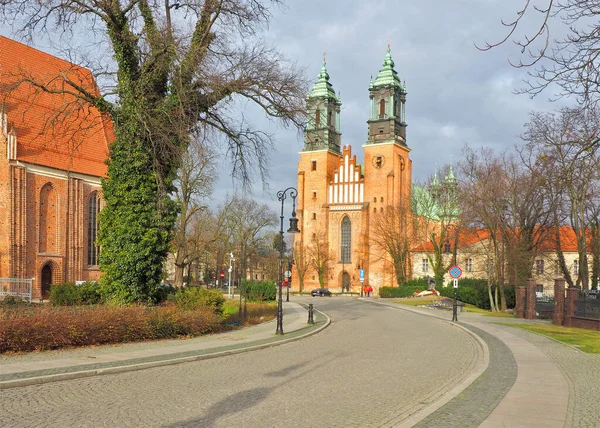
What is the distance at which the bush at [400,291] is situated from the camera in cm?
5682

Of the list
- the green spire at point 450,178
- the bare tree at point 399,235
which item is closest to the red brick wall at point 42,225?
the bare tree at point 399,235

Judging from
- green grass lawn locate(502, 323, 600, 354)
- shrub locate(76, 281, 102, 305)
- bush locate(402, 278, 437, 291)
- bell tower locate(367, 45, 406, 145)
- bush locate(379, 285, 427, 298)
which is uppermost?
bell tower locate(367, 45, 406, 145)

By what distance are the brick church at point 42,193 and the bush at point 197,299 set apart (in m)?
18.2

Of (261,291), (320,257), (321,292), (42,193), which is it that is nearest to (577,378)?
(261,291)

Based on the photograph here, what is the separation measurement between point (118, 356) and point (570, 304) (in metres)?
21.6

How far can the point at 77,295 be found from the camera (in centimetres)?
2020

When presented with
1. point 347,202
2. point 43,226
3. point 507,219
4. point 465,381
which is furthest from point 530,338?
point 347,202

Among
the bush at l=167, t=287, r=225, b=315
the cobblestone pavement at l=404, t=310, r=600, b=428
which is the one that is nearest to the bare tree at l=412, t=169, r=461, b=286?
the cobblestone pavement at l=404, t=310, r=600, b=428

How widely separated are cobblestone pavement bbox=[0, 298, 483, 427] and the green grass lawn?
4560 millimetres

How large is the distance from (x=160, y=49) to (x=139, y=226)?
5.68 meters

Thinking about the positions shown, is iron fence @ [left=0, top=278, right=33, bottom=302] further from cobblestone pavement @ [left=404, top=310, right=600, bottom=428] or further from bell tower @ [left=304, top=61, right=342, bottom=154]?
bell tower @ [left=304, top=61, right=342, bottom=154]

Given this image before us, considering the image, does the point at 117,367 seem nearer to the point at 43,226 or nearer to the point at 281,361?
the point at 281,361

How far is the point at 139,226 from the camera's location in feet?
62.1

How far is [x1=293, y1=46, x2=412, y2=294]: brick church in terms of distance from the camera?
72812 millimetres
